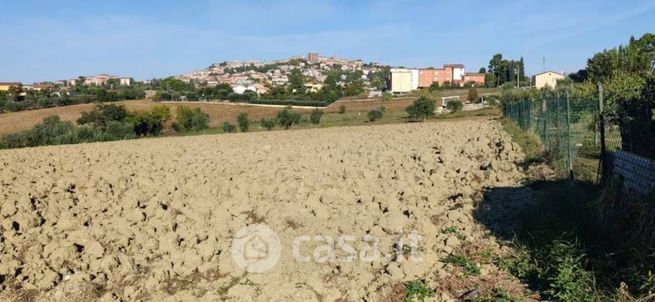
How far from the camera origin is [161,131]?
43750mm

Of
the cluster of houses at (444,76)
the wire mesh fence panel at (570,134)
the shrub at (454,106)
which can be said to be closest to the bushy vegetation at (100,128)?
the shrub at (454,106)

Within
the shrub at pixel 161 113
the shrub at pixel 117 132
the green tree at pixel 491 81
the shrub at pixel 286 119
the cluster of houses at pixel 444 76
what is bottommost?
the shrub at pixel 117 132

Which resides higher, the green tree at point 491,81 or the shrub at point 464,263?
the green tree at point 491,81

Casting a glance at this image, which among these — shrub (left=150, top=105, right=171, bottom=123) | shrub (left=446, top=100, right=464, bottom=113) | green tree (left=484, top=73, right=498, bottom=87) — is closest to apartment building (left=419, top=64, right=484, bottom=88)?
green tree (left=484, top=73, right=498, bottom=87)

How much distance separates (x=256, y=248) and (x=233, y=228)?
3.02 feet

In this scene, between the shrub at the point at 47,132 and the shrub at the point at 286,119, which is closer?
the shrub at the point at 47,132

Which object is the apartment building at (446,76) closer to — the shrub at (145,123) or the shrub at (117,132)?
the shrub at (145,123)

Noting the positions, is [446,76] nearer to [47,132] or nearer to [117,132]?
[117,132]

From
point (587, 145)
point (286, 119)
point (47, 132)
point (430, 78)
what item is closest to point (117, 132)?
point (47, 132)

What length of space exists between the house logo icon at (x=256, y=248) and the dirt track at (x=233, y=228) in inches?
4.0

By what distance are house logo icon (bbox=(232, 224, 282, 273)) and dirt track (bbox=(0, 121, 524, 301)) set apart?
101mm

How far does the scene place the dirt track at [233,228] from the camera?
558 centimetres

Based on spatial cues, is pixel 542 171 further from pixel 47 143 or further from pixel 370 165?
pixel 47 143

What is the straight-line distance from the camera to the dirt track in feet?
18.3
